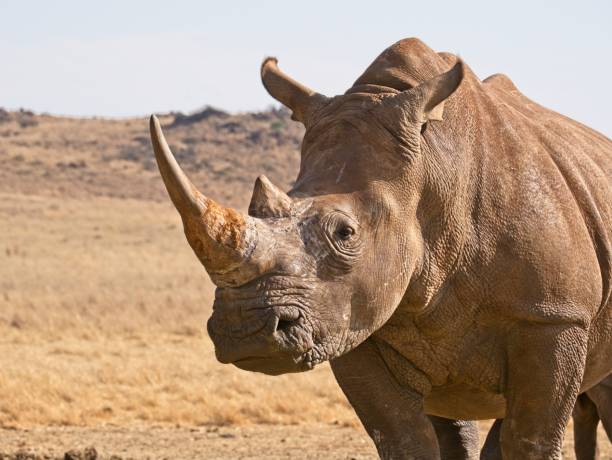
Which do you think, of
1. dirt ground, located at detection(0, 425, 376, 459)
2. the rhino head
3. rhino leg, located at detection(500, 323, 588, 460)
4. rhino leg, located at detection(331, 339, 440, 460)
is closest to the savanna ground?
dirt ground, located at detection(0, 425, 376, 459)

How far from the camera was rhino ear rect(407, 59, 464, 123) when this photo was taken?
206 inches

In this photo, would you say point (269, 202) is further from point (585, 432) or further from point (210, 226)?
point (585, 432)

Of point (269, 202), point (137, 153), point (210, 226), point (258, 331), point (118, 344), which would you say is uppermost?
point (137, 153)

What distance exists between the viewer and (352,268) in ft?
16.4

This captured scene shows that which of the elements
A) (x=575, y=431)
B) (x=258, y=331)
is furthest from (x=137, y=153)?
(x=258, y=331)

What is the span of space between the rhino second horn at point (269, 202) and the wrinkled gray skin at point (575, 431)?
2.41 metres

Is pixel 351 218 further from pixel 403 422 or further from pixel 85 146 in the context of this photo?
pixel 85 146

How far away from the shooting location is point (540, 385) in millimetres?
5641

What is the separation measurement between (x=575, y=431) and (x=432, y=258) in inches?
125

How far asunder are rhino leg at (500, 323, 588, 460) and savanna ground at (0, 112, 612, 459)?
4.05 m

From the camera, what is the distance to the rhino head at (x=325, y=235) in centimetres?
467

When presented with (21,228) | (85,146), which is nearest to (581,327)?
(21,228)

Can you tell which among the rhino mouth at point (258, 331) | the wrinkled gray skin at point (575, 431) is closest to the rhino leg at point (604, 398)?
the wrinkled gray skin at point (575, 431)

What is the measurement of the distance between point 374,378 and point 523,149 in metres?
1.15
